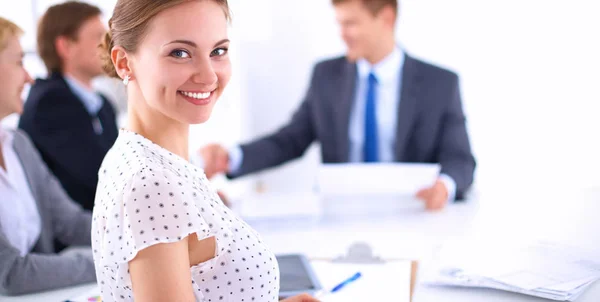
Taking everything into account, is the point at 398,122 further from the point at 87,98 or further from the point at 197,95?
the point at 197,95

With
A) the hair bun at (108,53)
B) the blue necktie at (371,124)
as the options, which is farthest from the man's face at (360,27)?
the hair bun at (108,53)

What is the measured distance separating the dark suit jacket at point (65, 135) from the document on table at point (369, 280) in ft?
4.23

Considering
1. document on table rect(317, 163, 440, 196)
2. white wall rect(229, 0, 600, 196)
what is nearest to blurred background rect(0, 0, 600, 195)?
white wall rect(229, 0, 600, 196)

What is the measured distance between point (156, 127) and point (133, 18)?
19cm

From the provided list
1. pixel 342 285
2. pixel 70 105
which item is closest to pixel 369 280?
pixel 342 285

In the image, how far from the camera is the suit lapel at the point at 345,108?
2904mm

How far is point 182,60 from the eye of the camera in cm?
104

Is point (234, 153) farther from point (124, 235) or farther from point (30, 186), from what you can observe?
point (124, 235)

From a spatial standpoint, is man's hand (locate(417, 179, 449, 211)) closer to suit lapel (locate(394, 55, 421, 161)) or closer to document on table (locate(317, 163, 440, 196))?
document on table (locate(317, 163, 440, 196))

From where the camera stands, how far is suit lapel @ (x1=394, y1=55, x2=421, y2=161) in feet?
9.12

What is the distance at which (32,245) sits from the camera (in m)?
1.77

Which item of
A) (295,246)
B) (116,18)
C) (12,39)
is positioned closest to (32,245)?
(12,39)

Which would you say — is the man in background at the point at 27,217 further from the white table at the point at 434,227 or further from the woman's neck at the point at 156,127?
the woman's neck at the point at 156,127

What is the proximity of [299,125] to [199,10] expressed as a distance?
6.60 feet
